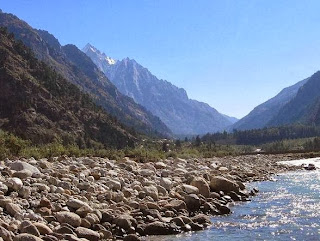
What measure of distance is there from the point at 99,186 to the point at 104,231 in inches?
202

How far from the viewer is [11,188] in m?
14.6

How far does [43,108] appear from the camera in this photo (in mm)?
84812

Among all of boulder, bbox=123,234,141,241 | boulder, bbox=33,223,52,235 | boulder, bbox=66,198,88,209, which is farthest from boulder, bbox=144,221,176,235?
boulder, bbox=33,223,52,235

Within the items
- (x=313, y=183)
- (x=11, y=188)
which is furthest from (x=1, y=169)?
(x=313, y=183)

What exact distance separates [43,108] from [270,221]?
73617 millimetres

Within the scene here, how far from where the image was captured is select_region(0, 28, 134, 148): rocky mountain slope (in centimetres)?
7712

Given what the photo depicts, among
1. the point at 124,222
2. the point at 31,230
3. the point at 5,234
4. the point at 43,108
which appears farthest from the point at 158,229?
the point at 43,108

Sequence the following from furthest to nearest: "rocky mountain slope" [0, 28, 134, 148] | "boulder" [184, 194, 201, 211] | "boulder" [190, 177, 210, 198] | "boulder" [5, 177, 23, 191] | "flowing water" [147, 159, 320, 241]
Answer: "rocky mountain slope" [0, 28, 134, 148]
"boulder" [190, 177, 210, 198]
"boulder" [184, 194, 201, 211]
"boulder" [5, 177, 23, 191]
"flowing water" [147, 159, 320, 241]

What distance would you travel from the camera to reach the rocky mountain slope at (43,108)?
253 ft

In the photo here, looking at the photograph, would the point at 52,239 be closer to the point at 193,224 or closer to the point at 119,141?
the point at 193,224

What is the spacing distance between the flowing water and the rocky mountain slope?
50780 mm

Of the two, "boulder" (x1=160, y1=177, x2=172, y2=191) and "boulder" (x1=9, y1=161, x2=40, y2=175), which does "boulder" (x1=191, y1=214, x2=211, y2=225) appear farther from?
"boulder" (x1=9, y1=161, x2=40, y2=175)

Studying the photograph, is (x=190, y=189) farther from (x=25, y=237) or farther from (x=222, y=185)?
(x=25, y=237)

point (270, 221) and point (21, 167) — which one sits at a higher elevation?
point (21, 167)
